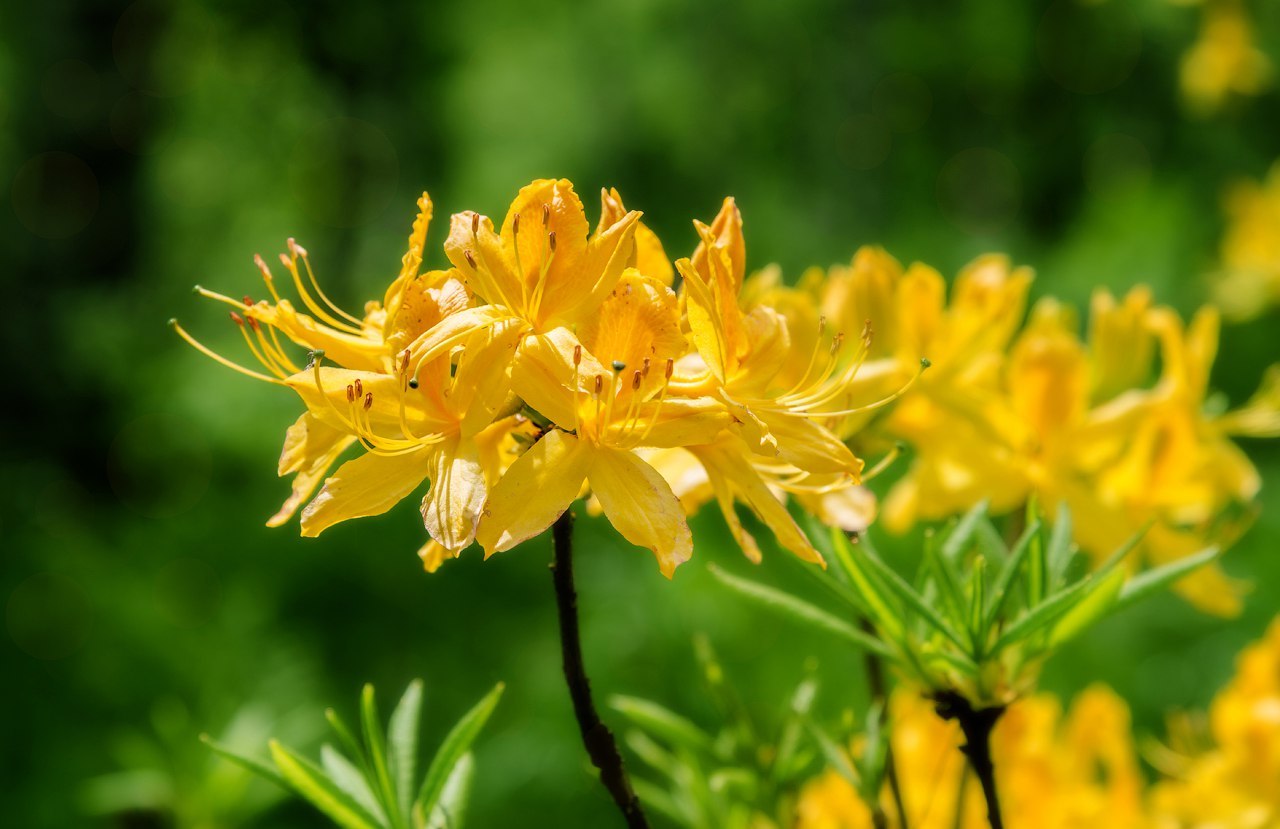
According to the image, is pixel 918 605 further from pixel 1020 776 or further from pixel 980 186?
pixel 980 186

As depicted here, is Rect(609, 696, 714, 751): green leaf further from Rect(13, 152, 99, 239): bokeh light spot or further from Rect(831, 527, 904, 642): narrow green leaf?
Rect(13, 152, 99, 239): bokeh light spot

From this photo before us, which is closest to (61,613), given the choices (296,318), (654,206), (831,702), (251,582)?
(251,582)

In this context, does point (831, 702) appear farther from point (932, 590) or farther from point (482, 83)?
point (482, 83)

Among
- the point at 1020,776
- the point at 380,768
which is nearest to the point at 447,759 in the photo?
the point at 380,768

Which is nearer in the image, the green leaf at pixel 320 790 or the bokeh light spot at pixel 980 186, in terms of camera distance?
the green leaf at pixel 320 790

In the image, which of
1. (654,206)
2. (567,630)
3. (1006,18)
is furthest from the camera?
(1006,18)

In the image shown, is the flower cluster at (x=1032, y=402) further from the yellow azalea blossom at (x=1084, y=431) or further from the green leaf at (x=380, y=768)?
the green leaf at (x=380, y=768)

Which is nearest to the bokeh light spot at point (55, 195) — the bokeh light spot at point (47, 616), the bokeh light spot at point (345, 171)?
the bokeh light spot at point (345, 171)
